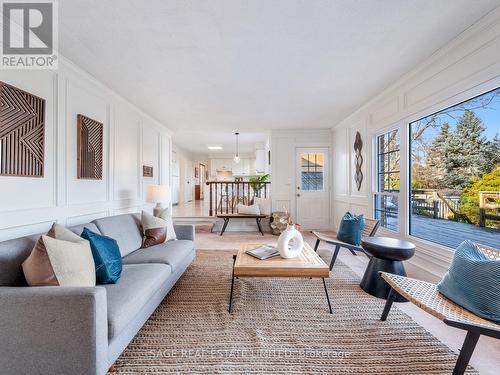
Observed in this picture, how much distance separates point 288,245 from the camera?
2252 millimetres

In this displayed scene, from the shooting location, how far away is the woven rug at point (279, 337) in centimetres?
144

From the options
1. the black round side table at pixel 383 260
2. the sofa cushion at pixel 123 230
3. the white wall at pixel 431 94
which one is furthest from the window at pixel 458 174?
the sofa cushion at pixel 123 230

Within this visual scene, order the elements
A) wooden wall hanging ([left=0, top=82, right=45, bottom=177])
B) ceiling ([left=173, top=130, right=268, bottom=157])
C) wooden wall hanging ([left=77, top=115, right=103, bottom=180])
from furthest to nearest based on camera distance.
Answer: ceiling ([left=173, top=130, right=268, bottom=157])
wooden wall hanging ([left=77, top=115, right=103, bottom=180])
wooden wall hanging ([left=0, top=82, right=45, bottom=177])

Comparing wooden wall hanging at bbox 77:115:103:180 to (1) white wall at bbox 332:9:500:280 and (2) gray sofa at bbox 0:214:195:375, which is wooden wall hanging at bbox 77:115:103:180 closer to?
(2) gray sofa at bbox 0:214:195:375

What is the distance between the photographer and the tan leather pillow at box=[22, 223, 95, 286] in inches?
53.1

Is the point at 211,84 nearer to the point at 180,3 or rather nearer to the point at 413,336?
the point at 180,3

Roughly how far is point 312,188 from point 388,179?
221 centimetres

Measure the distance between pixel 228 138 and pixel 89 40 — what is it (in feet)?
17.8

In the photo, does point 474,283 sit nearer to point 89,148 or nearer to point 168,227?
point 168,227

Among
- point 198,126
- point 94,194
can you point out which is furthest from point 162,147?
point 94,194

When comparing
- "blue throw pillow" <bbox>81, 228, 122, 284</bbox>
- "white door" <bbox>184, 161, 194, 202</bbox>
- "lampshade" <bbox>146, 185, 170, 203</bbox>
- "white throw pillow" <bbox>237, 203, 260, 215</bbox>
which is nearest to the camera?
"blue throw pillow" <bbox>81, 228, 122, 284</bbox>

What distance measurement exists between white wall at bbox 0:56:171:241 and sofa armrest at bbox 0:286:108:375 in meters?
1.01

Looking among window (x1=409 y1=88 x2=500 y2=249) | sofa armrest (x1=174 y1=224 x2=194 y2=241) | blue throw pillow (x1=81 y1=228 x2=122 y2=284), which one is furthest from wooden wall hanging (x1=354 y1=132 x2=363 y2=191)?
blue throw pillow (x1=81 y1=228 x2=122 y2=284)

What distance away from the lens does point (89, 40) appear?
2.11 m
